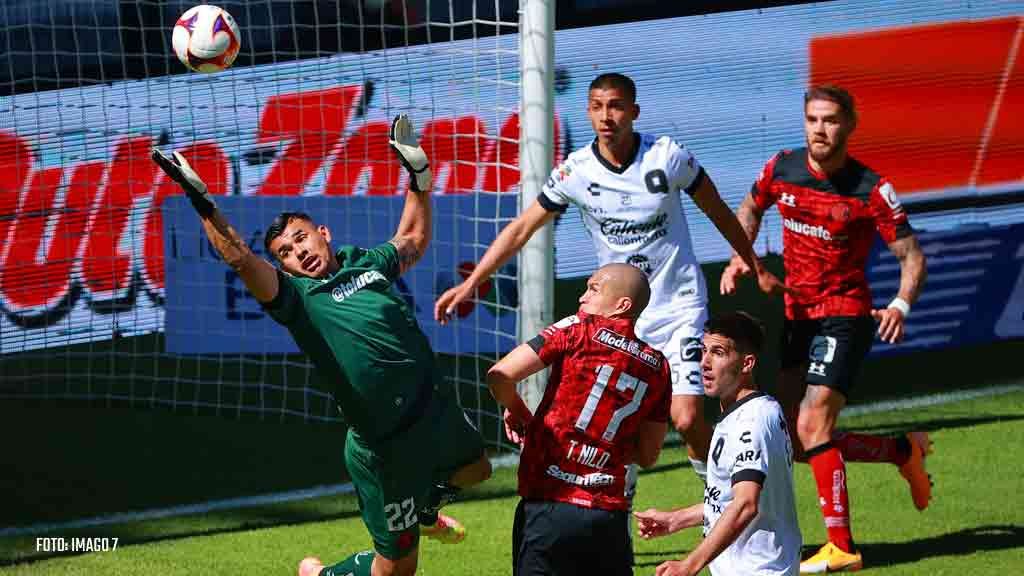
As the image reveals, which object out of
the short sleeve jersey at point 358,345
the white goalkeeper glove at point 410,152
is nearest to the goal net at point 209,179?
the white goalkeeper glove at point 410,152

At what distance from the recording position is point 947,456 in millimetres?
9000

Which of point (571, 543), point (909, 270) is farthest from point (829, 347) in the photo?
point (571, 543)

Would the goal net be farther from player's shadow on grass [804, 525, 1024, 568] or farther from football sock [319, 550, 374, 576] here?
football sock [319, 550, 374, 576]

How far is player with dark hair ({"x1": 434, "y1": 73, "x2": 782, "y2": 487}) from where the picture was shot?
23.8 feet

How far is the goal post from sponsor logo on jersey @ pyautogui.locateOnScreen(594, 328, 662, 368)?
12.1ft

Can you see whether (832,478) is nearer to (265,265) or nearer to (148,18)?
(265,265)

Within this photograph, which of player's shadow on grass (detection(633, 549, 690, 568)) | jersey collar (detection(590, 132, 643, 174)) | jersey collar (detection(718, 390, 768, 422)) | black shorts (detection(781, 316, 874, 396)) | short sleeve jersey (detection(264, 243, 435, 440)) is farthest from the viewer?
jersey collar (detection(590, 132, 643, 174))

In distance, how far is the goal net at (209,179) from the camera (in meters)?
10.4

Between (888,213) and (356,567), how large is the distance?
3.08 m

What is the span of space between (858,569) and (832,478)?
1.40ft

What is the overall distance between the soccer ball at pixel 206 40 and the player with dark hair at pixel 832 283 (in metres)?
2.73

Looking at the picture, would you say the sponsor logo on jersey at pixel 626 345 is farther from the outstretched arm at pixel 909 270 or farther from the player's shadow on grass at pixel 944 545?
the player's shadow on grass at pixel 944 545

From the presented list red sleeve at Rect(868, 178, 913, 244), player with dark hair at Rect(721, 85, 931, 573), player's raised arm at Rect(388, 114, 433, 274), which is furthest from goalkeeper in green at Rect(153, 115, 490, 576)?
red sleeve at Rect(868, 178, 913, 244)

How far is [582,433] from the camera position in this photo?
490 cm
